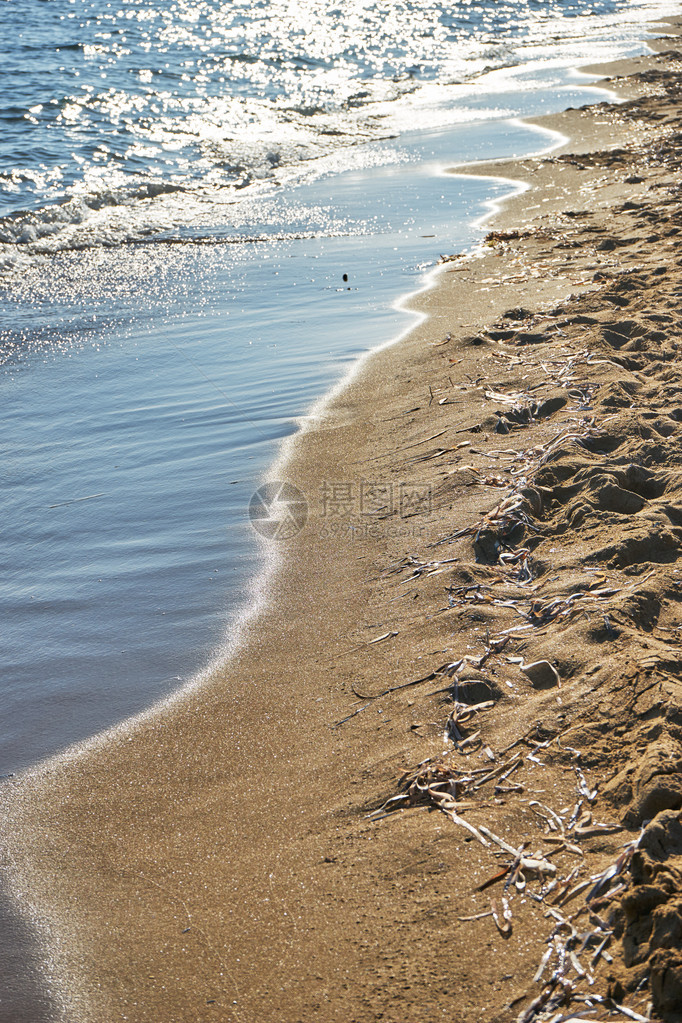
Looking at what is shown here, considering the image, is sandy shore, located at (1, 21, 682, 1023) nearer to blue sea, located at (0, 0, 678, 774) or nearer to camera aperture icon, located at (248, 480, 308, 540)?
camera aperture icon, located at (248, 480, 308, 540)

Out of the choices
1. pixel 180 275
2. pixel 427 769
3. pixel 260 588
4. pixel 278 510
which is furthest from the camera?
pixel 180 275

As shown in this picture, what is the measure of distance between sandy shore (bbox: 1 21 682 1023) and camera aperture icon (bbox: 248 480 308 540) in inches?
3.1

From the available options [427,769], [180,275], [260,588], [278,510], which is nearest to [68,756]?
[260,588]

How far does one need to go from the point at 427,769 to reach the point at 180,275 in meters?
6.26

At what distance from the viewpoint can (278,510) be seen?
3.96 metres

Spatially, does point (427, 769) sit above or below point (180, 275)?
below

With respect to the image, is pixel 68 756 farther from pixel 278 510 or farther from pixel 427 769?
pixel 278 510

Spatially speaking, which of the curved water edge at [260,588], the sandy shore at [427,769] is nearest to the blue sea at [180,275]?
the curved water edge at [260,588]

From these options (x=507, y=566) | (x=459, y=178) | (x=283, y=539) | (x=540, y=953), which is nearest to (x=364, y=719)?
(x=507, y=566)

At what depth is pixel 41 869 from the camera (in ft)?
7.47

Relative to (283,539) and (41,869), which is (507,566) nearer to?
(283,539)

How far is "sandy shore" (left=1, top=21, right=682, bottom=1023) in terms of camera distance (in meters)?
1.72

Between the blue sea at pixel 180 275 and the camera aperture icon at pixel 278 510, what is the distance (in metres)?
0.08

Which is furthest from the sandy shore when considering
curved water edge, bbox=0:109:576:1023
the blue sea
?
the blue sea
